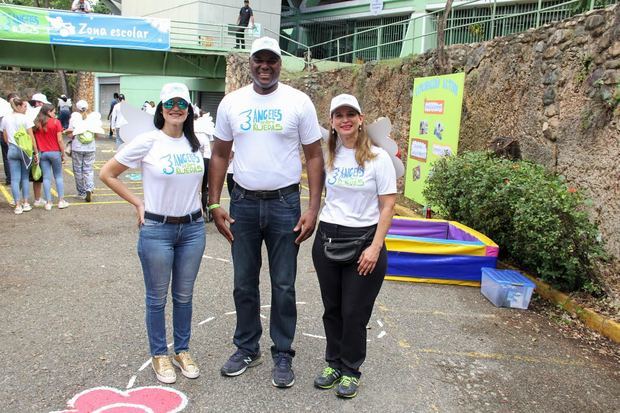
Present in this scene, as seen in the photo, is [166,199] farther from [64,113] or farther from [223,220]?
[64,113]

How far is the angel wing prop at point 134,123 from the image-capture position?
10.4 ft

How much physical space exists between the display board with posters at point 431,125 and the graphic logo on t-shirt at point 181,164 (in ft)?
18.6

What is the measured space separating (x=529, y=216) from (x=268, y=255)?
304 cm

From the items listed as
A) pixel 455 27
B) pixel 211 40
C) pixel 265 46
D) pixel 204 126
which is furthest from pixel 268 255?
pixel 211 40

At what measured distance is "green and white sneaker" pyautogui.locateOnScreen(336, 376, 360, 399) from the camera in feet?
10.6

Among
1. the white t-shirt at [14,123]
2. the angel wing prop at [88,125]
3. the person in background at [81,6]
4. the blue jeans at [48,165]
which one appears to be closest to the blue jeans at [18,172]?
the white t-shirt at [14,123]

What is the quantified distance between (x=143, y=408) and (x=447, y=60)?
8739mm

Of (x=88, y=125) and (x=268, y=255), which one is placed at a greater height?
(x=88, y=125)

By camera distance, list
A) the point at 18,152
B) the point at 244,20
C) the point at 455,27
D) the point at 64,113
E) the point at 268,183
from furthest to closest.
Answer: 1. the point at 244,20
2. the point at 64,113
3. the point at 455,27
4. the point at 18,152
5. the point at 268,183

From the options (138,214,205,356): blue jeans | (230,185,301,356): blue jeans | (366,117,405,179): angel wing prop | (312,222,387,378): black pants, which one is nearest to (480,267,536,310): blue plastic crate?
→ (312,222,387,378): black pants

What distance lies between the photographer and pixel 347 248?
3.11 metres

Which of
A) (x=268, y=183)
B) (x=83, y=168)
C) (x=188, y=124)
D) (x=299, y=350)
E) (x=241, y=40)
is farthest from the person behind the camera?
(x=241, y=40)

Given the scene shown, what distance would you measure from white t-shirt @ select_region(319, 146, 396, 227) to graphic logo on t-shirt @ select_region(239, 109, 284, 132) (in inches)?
16.8

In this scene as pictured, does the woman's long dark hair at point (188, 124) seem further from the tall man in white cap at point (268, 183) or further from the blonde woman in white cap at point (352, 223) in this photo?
the blonde woman in white cap at point (352, 223)
